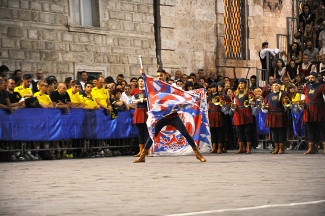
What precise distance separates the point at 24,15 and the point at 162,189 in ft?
44.0

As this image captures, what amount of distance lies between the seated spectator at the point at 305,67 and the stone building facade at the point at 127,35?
4.21 m

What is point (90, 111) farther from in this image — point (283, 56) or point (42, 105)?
point (283, 56)

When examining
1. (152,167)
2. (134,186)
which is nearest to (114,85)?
(152,167)

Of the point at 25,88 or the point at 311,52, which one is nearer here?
the point at 25,88

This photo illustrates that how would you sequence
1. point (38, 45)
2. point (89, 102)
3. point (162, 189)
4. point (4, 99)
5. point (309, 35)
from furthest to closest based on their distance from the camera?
point (309, 35) → point (38, 45) → point (89, 102) → point (4, 99) → point (162, 189)

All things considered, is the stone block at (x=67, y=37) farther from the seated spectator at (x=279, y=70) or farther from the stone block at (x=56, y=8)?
the seated spectator at (x=279, y=70)

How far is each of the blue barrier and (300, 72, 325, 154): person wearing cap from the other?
4.84 meters

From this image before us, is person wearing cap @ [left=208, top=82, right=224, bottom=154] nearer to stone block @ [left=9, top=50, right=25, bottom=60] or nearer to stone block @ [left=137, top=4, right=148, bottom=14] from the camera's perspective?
stone block @ [left=9, top=50, right=25, bottom=60]

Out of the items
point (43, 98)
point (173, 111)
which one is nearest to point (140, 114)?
point (43, 98)

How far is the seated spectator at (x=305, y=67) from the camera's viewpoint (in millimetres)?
24141

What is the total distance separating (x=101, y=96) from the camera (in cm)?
1822

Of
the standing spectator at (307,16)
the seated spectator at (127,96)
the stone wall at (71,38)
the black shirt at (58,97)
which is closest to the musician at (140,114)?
the seated spectator at (127,96)

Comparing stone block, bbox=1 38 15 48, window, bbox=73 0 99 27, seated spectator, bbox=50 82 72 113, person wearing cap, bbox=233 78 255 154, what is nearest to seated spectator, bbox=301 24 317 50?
person wearing cap, bbox=233 78 255 154

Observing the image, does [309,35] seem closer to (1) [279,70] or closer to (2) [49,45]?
(1) [279,70]
